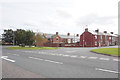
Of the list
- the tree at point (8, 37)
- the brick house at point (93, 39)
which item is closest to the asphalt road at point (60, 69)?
the brick house at point (93, 39)

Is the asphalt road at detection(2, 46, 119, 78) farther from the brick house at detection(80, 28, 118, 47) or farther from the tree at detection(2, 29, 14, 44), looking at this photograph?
the tree at detection(2, 29, 14, 44)

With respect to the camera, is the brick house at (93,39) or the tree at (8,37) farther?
the tree at (8,37)

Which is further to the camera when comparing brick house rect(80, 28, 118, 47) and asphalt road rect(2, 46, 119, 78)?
brick house rect(80, 28, 118, 47)

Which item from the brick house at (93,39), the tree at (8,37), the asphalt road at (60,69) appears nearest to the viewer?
the asphalt road at (60,69)

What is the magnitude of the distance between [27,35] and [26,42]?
2.58 metres

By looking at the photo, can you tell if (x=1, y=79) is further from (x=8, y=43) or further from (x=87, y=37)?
(x=8, y=43)

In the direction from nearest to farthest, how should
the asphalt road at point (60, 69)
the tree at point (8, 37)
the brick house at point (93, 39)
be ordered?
the asphalt road at point (60, 69), the brick house at point (93, 39), the tree at point (8, 37)

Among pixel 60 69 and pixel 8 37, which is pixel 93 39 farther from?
pixel 8 37

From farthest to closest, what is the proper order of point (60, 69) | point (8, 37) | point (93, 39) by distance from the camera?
point (8, 37) → point (93, 39) → point (60, 69)

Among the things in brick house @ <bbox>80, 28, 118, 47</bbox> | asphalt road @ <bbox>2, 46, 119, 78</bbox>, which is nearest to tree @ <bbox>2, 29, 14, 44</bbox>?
brick house @ <bbox>80, 28, 118, 47</bbox>

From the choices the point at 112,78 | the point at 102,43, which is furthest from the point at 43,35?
the point at 102,43

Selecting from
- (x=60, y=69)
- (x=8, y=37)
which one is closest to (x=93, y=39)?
(x=60, y=69)

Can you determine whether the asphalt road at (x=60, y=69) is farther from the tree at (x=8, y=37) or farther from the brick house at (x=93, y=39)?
the tree at (x=8, y=37)

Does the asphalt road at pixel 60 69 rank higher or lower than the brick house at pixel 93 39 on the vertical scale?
lower
